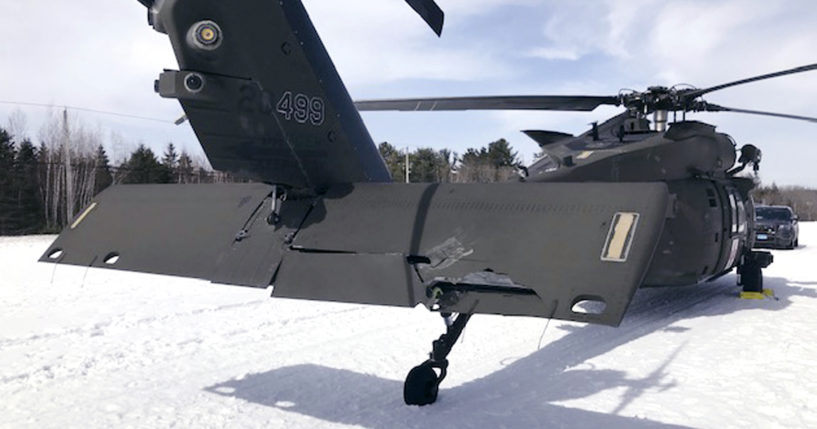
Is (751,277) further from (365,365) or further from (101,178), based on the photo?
(101,178)

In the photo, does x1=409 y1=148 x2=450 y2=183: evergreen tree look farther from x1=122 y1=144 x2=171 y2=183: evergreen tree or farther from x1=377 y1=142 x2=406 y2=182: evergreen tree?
x1=122 y1=144 x2=171 y2=183: evergreen tree

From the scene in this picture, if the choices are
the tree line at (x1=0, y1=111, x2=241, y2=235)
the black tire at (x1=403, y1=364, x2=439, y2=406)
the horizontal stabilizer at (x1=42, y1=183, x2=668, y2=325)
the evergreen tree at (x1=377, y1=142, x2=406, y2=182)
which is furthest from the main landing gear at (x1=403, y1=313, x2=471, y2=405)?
the evergreen tree at (x1=377, y1=142, x2=406, y2=182)

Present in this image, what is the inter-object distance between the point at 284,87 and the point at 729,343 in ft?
21.8

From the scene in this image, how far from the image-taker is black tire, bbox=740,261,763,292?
437 inches

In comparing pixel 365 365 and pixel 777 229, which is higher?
pixel 777 229

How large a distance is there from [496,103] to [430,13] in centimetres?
601

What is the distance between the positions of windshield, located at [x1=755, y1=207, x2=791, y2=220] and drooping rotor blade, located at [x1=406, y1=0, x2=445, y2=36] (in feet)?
78.7

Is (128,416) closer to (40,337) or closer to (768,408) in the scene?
(40,337)

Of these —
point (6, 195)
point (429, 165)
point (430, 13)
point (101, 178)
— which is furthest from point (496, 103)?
point (429, 165)

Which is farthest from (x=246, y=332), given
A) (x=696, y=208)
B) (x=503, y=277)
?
(x=696, y=208)

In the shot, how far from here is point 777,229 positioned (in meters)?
22.5

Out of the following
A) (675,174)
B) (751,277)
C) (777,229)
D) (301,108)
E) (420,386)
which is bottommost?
(420,386)

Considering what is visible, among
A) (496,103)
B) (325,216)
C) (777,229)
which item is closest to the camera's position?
(325,216)

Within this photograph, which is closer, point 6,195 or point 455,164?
point 6,195
